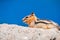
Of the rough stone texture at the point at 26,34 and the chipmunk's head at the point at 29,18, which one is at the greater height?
the chipmunk's head at the point at 29,18

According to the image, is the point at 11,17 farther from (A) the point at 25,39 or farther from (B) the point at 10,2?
(A) the point at 25,39

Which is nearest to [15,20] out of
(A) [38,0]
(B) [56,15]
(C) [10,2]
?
(C) [10,2]

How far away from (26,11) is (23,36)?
6.50 ft

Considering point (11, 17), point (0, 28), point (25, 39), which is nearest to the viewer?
point (25, 39)

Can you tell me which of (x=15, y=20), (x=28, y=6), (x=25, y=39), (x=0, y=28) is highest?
(x=28, y=6)

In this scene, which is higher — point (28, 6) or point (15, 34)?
point (28, 6)

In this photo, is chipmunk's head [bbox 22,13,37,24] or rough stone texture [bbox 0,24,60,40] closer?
rough stone texture [bbox 0,24,60,40]

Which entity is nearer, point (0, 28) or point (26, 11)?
point (0, 28)

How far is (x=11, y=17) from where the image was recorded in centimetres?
489

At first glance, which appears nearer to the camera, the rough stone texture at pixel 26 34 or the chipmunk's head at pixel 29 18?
the rough stone texture at pixel 26 34

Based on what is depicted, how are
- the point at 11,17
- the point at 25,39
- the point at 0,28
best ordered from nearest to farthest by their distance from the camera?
the point at 25,39
the point at 0,28
the point at 11,17

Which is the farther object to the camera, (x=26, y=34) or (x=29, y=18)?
(x=29, y=18)

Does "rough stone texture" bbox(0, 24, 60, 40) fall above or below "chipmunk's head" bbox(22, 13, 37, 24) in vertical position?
below

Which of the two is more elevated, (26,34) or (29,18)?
(29,18)
